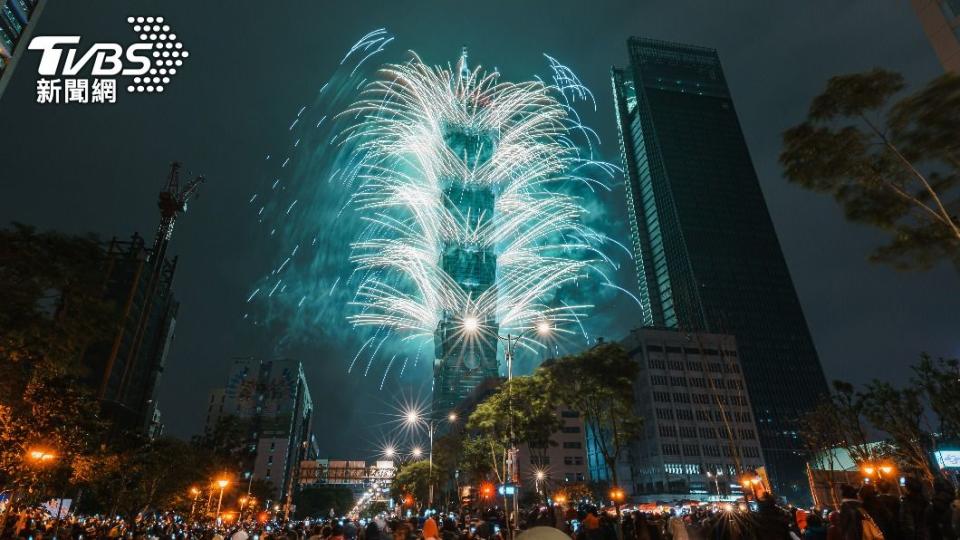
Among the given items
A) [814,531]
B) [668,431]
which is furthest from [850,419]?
[668,431]

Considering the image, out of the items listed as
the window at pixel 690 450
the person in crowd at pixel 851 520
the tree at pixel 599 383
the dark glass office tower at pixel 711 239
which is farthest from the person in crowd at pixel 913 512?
the dark glass office tower at pixel 711 239

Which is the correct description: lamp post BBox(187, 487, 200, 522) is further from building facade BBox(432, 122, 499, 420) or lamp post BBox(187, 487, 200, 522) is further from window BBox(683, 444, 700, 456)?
window BBox(683, 444, 700, 456)

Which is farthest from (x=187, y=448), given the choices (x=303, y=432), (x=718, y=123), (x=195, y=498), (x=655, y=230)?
(x=718, y=123)

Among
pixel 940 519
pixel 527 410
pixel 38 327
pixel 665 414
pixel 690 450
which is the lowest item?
pixel 940 519

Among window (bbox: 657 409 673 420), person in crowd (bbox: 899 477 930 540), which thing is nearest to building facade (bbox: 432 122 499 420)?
person in crowd (bbox: 899 477 930 540)

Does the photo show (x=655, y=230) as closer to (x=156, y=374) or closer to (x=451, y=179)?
(x=451, y=179)

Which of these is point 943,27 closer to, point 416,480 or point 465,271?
point 416,480

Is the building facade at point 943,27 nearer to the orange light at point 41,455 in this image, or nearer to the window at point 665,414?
the orange light at point 41,455
